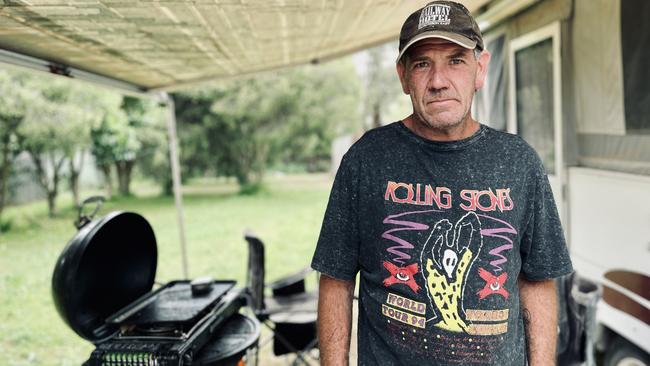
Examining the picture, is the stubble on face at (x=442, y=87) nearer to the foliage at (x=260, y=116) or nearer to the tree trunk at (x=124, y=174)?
the foliage at (x=260, y=116)

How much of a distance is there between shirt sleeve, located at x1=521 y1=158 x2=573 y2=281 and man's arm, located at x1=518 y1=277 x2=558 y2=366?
75mm

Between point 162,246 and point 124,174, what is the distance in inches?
354

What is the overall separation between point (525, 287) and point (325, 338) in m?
0.73

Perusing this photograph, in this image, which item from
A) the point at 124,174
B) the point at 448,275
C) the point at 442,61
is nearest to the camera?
the point at 448,275

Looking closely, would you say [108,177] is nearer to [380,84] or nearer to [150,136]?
[150,136]

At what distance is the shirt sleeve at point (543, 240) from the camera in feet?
5.12

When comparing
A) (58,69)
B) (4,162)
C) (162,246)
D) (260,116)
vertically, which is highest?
(260,116)

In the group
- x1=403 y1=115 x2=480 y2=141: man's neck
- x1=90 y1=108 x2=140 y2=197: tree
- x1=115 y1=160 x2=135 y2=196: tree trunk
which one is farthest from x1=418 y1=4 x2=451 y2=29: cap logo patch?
x1=115 y1=160 x2=135 y2=196: tree trunk

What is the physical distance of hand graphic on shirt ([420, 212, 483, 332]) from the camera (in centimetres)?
148

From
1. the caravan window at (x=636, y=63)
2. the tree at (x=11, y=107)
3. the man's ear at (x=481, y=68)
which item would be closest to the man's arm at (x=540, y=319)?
the man's ear at (x=481, y=68)

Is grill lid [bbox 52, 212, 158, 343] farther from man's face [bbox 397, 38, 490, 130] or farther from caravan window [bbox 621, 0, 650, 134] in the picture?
caravan window [bbox 621, 0, 650, 134]

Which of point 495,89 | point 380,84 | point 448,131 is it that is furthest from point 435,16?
point 380,84

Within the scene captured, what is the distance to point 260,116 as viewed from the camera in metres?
17.1

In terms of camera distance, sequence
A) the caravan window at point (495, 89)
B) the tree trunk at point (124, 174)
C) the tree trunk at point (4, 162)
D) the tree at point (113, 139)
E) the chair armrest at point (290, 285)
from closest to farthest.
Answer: the chair armrest at point (290, 285) < the caravan window at point (495, 89) < the tree trunk at point (4, 162) < the tree at point (113, 139) < the tree trunk at point (124, 174)
